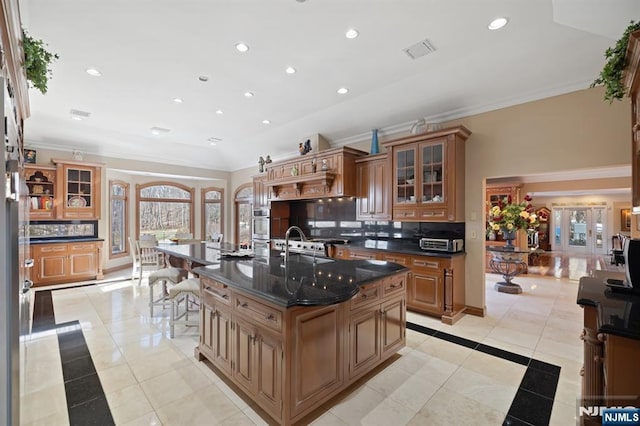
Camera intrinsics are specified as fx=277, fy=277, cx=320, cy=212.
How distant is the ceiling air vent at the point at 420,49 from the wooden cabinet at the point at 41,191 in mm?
7139

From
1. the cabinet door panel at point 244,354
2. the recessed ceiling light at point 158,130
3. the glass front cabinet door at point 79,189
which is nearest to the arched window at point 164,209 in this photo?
the glass front cabinet door at point 79,189

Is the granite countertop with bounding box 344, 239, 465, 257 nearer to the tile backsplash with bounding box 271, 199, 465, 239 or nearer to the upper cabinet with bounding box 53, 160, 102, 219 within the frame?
the tile backsplash with bounding box 271, 199, 465, 239

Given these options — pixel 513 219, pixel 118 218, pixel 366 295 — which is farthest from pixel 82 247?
pixel 513 219

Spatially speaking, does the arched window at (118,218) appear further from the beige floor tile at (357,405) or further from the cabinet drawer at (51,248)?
the beige floor tile at (357,405)

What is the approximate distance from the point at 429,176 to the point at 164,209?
7.88 meters

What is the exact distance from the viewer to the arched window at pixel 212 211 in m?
9.22

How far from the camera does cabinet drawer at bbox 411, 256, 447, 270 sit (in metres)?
3.70

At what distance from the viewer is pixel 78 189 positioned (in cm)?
609

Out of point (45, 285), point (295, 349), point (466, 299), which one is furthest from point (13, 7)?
point (45, 285)

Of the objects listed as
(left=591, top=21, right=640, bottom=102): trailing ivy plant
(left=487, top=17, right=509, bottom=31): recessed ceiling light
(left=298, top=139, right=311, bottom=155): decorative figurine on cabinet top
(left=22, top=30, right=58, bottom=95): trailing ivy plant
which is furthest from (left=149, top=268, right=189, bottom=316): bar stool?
(left=591, top=21, right=640, bottom=102): trailing ivy plant

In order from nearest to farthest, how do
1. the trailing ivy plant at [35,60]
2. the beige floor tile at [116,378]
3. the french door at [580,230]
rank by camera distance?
the trailing ivy plant at [35,60], the beige floor tile at [116,378], the french door at [580,230]

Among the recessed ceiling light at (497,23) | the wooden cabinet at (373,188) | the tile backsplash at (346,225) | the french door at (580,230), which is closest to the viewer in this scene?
the recessed ceiling light at (497,23)

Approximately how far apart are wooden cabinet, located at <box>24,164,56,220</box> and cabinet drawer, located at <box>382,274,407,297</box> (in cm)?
695

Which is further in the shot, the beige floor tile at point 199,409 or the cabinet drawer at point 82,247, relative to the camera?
the cabinet drawer at point 82,247
